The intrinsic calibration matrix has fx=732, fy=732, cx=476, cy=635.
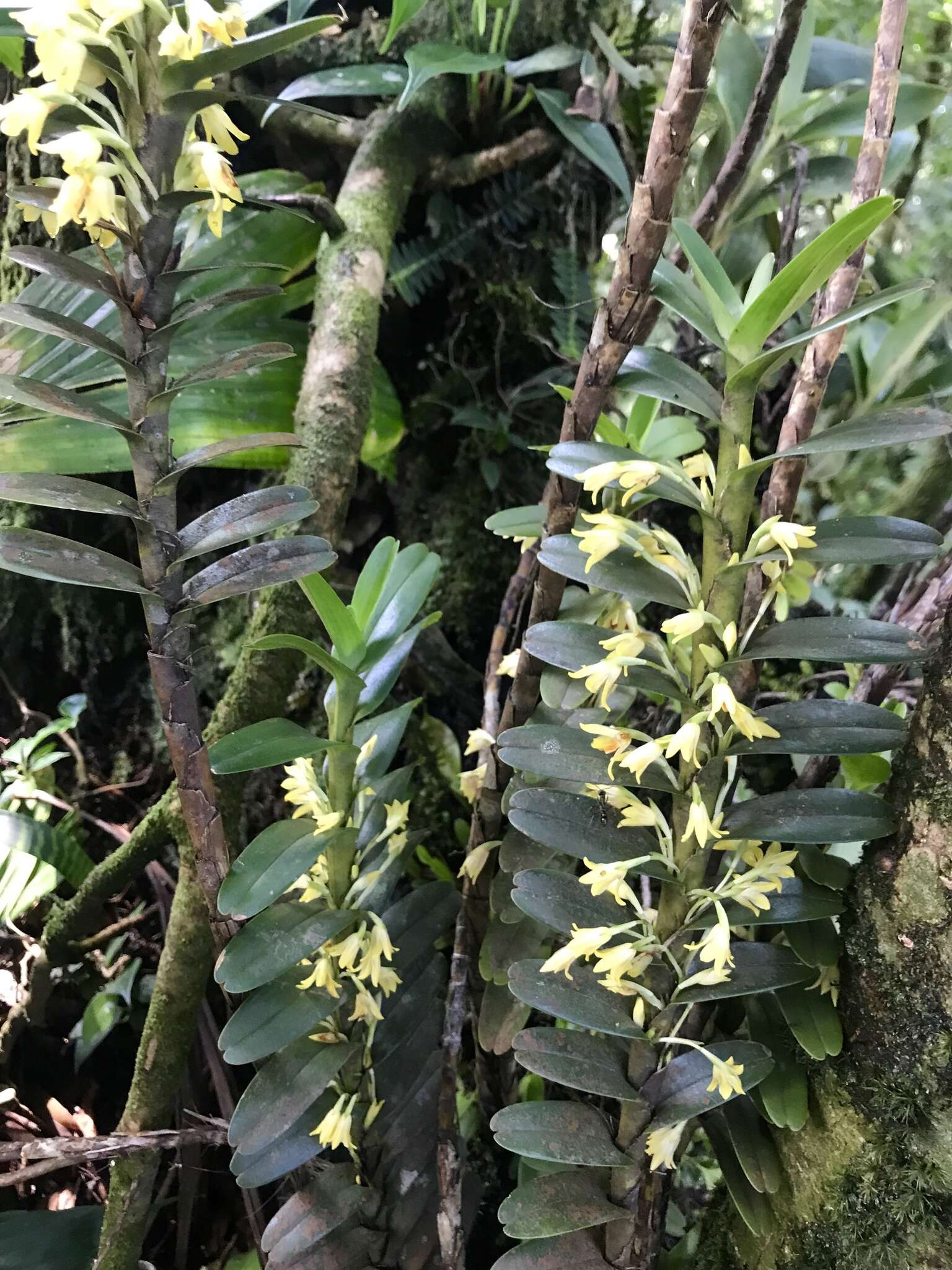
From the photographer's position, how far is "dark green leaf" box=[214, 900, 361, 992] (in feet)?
2.45

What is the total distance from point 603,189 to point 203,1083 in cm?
200

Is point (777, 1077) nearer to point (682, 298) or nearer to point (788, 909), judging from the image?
point (788, 909)

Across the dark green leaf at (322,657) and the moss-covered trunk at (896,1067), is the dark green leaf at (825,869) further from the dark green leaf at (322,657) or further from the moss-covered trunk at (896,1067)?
the dark green leaf at (322,657)

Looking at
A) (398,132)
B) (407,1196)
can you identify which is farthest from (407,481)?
(407,1196)

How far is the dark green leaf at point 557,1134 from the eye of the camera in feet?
2.32

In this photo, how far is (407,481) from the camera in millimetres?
1741

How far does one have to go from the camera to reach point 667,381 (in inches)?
28.4

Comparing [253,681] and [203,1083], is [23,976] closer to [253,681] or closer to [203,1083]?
[203,1083]

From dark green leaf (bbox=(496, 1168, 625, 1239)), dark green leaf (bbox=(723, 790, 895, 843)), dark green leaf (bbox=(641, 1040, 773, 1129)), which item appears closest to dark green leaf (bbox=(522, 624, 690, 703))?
dark green leaf (bbox=(723, 790, 895, 843))

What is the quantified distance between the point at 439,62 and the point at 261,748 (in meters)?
1.22

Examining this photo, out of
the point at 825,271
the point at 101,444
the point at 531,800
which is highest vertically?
the point at 825,271

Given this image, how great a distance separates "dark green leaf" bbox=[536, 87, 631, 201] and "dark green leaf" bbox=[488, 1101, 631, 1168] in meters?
1.40

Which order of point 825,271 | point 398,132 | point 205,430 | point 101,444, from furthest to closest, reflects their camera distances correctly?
1. point 398,132
2. point 205,430
3. point 101,444
4. point 825,271

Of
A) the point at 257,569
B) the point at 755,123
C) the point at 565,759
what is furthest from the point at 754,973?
the point at 755,123
